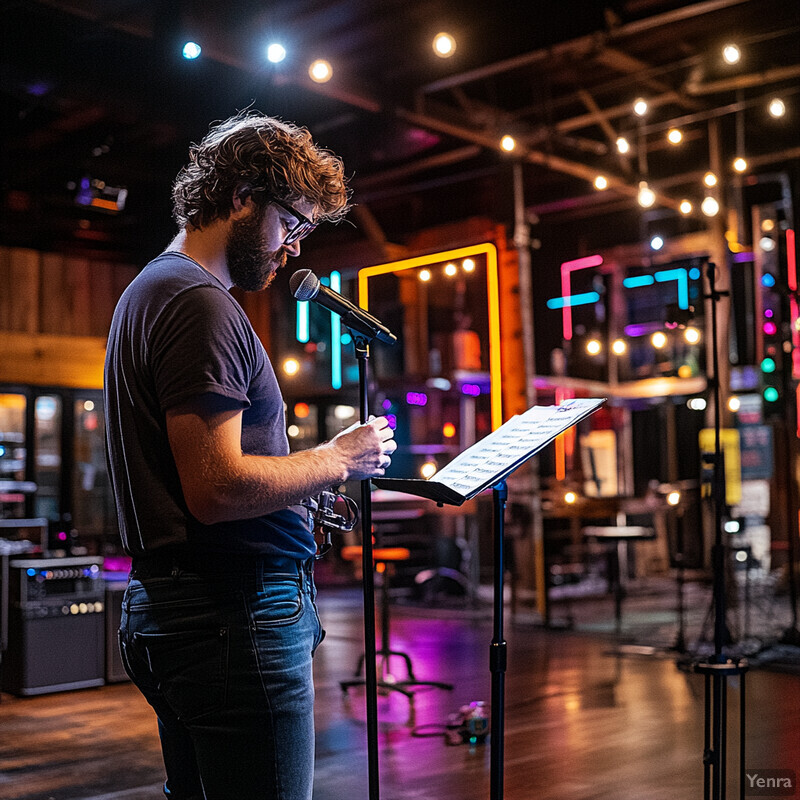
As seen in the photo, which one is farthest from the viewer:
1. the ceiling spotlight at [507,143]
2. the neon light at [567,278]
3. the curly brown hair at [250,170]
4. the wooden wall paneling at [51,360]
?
the wooden wall paneling at [51,360]

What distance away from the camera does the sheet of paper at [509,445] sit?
1.94 metres

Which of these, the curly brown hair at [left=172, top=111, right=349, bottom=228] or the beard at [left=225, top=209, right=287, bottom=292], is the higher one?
the curly brown hair at [left=172, top=111, right=349, bottom=228]

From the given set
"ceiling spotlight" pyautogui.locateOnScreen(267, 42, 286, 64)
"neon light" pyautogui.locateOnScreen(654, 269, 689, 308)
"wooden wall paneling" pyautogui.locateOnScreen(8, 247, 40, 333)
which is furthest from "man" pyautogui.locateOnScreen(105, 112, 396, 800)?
"wooden wall paneling" pyautogui.locateOnScreen(8, 247, 40, 333)

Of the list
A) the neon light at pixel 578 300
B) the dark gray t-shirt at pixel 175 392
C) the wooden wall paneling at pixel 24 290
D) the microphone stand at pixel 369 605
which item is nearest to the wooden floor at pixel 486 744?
the microphone stand at pixel 369 605

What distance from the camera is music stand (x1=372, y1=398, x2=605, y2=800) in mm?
1913

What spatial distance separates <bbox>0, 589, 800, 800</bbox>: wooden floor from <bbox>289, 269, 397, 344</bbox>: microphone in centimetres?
218

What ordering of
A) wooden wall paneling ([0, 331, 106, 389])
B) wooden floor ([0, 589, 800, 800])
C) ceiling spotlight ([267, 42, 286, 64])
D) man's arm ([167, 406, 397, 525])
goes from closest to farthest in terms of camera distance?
1. man's arm ([167, 406, 397, 525])
2. wooden floor ([0, 589, 800, 800])
3. ceiling spotlight ([267, 42, 286, 64])
4. wooden wall paneling ([0, 331, 106, 389])

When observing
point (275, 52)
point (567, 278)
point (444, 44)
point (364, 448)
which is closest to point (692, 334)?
point (567, 278)

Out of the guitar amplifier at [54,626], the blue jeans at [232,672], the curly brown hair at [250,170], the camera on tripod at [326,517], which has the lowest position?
the guitar amplifier at [54,626]

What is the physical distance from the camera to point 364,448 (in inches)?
66.3

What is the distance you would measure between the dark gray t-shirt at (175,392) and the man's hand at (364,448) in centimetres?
12

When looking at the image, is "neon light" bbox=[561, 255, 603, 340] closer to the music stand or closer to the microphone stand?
the music stand

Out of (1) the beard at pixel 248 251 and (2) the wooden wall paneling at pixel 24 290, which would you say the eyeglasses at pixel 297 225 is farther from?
(2) the wooden wall paneling at pixel 24 290

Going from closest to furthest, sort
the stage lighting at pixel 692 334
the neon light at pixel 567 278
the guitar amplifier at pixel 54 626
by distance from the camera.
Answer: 1. the guitar amplifier at pixel 54 626
2. the neon light at pixel 567 278
3. the stage lighting at pixel 692 334
